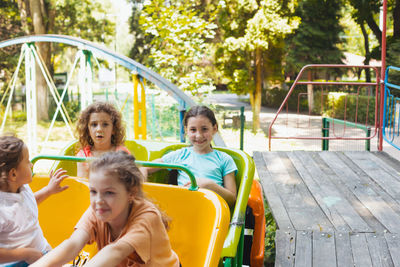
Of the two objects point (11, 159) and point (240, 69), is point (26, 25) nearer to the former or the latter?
point (240, 69)

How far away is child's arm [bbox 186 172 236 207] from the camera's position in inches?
92.7

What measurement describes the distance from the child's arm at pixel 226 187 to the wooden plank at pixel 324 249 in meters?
0.57

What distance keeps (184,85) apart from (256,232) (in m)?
5.00

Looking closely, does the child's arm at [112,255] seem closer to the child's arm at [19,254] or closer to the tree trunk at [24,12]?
the child's arm at [19,254]

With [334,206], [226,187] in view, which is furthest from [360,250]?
[226,187]

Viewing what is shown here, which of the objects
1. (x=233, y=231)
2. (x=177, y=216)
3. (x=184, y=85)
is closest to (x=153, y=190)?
(x=177, y=216)

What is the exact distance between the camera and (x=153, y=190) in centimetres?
218

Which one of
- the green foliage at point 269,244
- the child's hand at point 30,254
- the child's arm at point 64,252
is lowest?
the green foliage at point 269,244

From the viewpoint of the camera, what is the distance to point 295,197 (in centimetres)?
353

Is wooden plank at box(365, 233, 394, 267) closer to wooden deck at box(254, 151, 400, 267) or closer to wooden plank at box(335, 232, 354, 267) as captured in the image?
wooden deck at box(254, 151, 400, 267)

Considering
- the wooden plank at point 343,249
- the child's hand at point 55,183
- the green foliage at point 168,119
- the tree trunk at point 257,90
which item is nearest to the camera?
the child's hand at point 55,183

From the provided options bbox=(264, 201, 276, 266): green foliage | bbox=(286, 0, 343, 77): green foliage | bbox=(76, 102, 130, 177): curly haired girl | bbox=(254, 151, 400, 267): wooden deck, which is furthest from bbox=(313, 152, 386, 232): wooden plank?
bbox=(286, 0, 343, 77): green foliage

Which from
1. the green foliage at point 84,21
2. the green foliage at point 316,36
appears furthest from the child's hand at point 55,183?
the green foliage at point 316,36

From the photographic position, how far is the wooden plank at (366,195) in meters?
2.94
